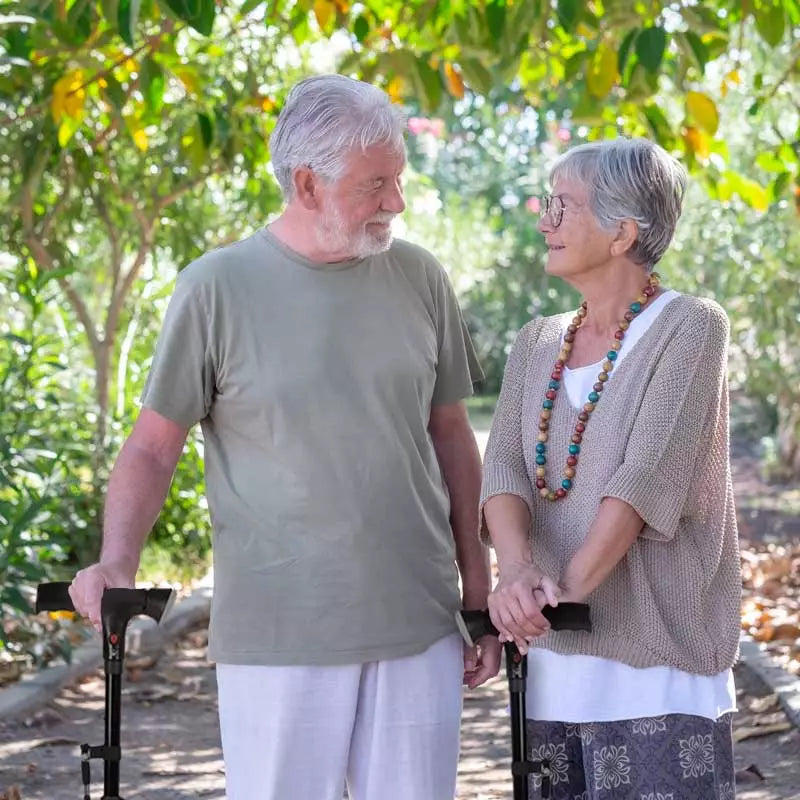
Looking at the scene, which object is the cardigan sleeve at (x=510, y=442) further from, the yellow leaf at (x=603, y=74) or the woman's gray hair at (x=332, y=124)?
the yellow leaf at (x=603, y=74)

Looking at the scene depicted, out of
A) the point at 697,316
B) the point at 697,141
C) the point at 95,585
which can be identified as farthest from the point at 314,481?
the point at 697,141

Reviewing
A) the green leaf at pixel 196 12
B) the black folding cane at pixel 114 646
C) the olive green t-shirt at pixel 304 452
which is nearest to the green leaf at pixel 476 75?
the green leaf at pixel 196 12

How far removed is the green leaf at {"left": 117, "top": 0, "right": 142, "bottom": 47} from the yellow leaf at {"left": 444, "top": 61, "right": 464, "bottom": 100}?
99.1 inches

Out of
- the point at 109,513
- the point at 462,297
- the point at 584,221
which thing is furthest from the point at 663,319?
the point at 462,297

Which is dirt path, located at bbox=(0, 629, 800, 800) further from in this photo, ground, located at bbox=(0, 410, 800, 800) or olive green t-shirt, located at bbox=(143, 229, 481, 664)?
olive green t-shirt, located at bbox=(143, 229, 481, 664)

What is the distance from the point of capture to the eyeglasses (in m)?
2.95

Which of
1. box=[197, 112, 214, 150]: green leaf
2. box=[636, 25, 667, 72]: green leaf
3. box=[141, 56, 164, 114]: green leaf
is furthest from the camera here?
box=[197, 112, 214, 150]: green leaf

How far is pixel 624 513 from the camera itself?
2760mm

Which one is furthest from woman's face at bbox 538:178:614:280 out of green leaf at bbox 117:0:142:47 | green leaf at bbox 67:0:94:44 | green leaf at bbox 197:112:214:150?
green leaf at bbox 197:112:214:150

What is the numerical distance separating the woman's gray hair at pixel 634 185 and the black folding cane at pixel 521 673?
2.28ft

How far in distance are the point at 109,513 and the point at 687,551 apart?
3.75ft

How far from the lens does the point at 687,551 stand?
2.84 m

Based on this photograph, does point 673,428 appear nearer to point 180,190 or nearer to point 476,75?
point 476,75

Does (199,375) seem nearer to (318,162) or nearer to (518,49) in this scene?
(318,162)
